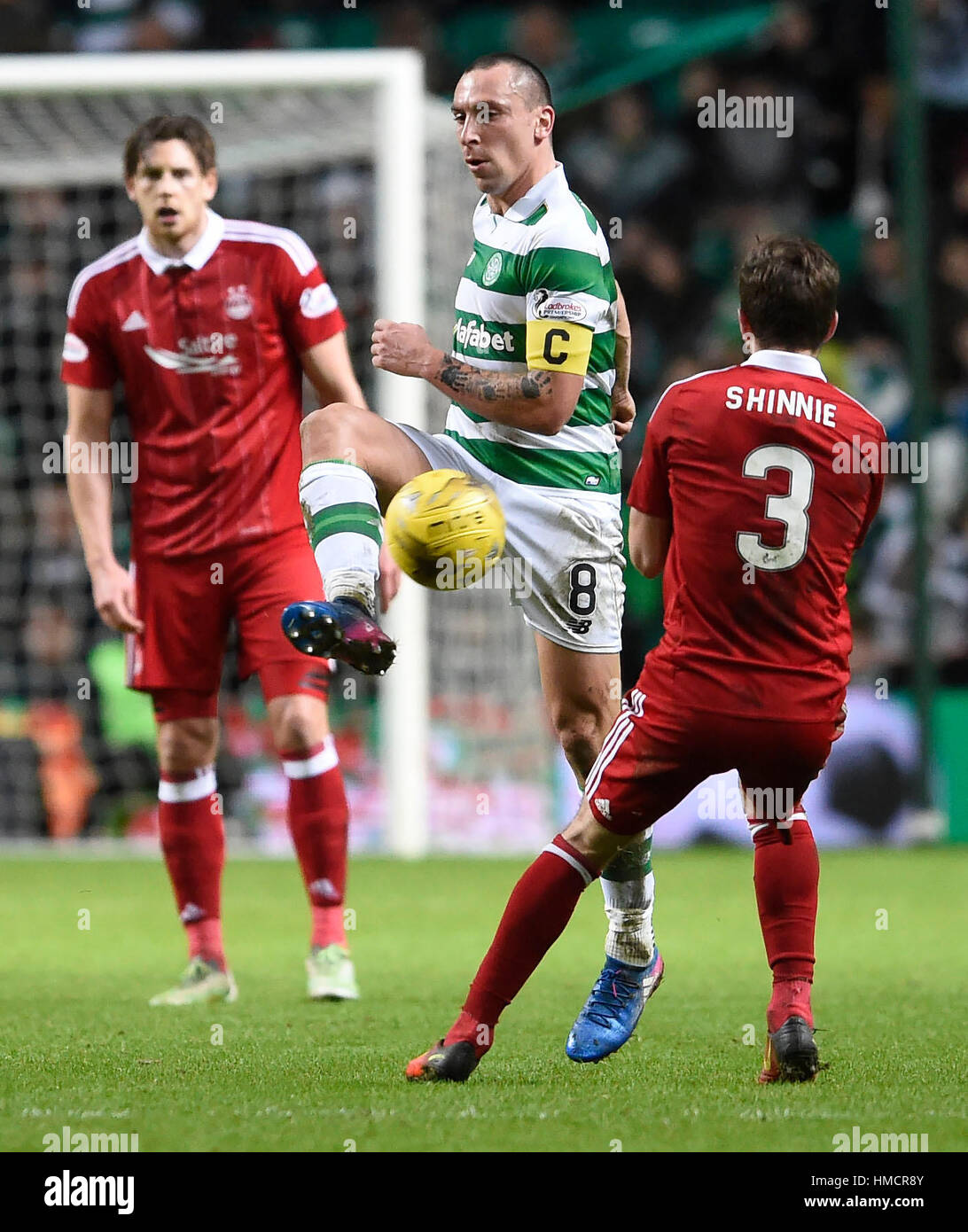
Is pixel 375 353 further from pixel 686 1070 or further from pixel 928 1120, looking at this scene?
pixel 928 1120

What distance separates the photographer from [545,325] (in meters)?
4.50

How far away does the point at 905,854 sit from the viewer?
10211mm

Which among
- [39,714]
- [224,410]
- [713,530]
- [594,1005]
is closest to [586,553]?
[713,530]

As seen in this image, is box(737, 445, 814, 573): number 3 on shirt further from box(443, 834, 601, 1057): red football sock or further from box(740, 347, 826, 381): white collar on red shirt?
box(443, 834, 601, 1057): red football sock

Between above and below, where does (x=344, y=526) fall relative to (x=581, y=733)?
above

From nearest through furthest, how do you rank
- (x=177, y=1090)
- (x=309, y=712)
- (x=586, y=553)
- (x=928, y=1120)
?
(x=928, y=1120) < (x=177, y=1090) < (x=586, y=553) < (x=309, y=712)

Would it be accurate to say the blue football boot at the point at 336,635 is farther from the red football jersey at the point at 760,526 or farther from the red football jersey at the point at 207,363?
the red football jersey at the point at 207,363

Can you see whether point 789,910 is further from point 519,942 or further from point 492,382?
point 492,382

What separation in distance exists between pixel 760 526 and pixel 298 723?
2.12 m

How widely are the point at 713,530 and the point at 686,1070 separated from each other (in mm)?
1244

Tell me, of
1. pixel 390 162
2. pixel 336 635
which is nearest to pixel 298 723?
pixel 336 635

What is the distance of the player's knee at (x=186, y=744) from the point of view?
5922 mm

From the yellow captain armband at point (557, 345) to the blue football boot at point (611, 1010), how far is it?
143cm

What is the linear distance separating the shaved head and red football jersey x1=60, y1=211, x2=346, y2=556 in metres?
1.29
